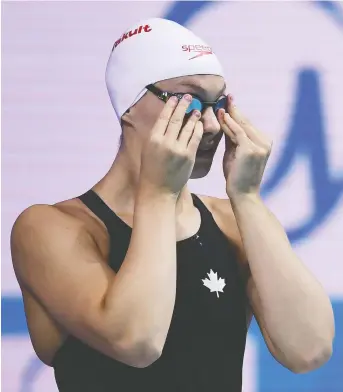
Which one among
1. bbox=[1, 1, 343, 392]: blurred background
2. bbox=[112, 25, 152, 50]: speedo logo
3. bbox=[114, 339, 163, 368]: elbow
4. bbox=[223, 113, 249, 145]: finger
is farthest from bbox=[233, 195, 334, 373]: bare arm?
bbox=[1, 1, 343, 392]: blurred background

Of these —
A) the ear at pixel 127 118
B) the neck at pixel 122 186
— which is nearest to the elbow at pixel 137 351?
the neck at pixel 122 186

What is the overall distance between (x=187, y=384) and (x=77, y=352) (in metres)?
0.18

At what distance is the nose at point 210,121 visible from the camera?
1.29 metres

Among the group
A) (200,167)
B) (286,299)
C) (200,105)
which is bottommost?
(286,299)

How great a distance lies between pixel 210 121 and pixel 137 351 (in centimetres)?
37

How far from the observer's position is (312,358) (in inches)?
51.5

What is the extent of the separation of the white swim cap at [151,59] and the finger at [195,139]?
0.13 m

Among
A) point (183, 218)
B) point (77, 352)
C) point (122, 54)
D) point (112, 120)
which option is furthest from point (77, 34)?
point (77, 352)

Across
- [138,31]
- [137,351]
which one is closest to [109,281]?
[137,351]

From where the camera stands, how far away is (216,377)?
132cm

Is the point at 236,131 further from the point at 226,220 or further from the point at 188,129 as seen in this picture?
the point at 226,220

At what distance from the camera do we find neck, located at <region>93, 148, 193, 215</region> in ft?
4.53

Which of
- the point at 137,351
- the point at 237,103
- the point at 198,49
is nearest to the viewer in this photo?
the point at 137,351

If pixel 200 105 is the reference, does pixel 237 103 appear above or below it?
below
